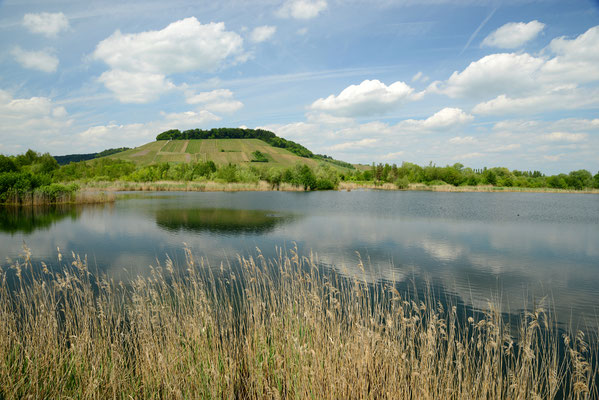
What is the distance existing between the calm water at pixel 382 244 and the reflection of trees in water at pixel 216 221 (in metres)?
0.06

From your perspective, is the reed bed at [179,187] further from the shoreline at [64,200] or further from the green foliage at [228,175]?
the shoreline at [64,200]

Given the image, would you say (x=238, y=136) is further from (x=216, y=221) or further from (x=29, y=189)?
(x=216, y=221)

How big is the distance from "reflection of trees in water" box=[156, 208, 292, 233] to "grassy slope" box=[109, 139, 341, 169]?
6277 centimetres

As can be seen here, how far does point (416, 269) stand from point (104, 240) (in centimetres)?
1383

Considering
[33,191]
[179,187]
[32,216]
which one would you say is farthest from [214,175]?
[32,216]

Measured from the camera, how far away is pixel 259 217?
2305 cm

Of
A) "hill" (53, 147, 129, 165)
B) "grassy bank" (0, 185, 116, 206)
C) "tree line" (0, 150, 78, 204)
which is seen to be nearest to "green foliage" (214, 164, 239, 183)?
"grassy bank" (0, 185, 116, 206)

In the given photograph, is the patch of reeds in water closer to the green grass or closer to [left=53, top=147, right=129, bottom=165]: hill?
the green grass

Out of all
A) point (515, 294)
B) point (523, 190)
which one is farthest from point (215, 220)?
point (523, 190)

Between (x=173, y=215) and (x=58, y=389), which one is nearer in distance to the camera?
(x=58, y=389)

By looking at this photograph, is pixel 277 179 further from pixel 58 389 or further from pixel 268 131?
pixel 268 131

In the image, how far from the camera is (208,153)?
96438 mm

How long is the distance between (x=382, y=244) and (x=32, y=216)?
23.4m

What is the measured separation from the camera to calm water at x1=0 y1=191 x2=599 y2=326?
9641 millimetres
